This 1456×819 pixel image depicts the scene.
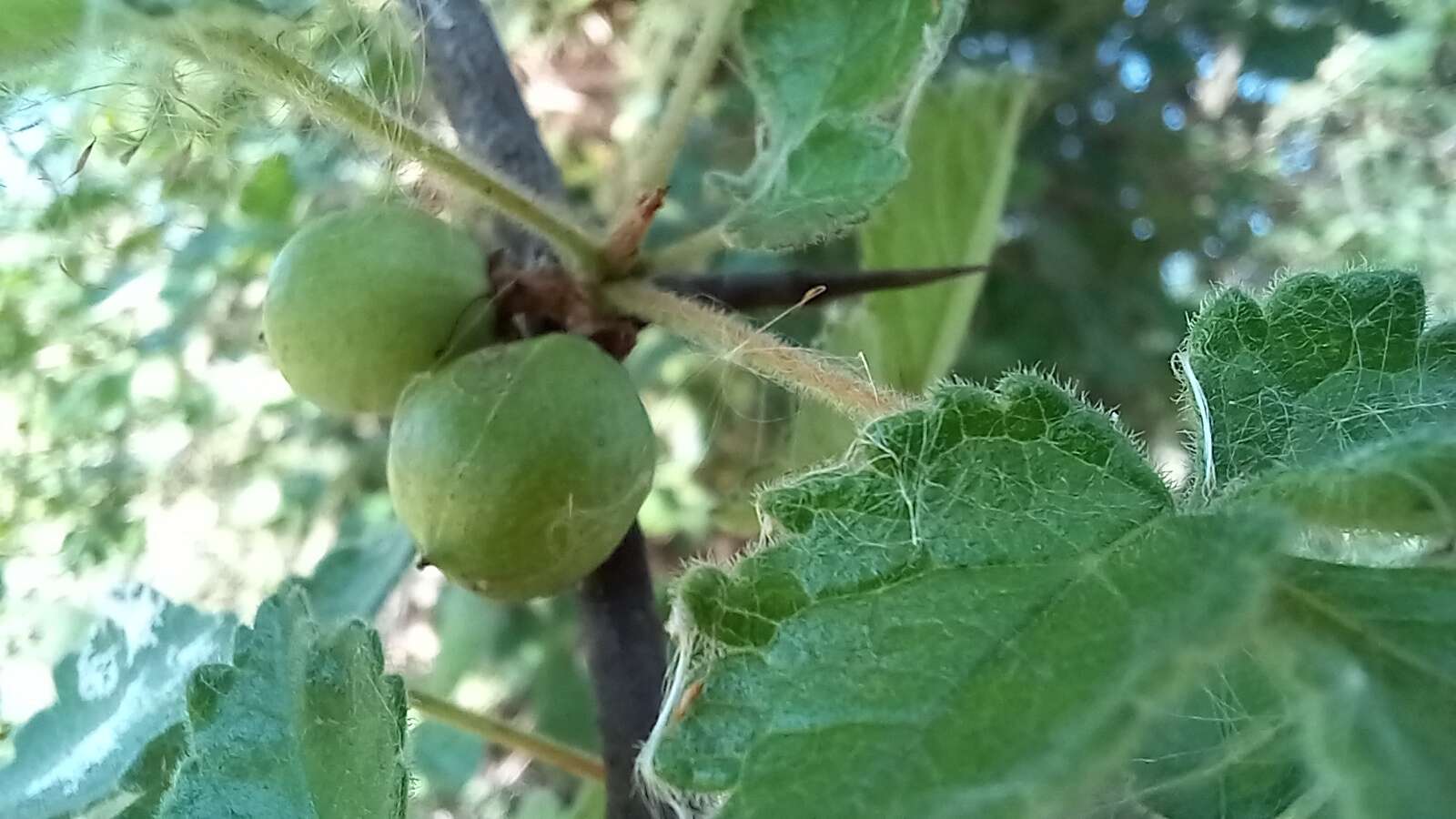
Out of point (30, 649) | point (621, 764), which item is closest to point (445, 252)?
point (621, 764)

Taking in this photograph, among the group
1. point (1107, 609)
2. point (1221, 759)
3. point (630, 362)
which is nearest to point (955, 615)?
point (1107, 609)

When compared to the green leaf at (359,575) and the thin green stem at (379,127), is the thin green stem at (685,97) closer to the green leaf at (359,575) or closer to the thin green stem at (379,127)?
the thin green stem at (379,127)

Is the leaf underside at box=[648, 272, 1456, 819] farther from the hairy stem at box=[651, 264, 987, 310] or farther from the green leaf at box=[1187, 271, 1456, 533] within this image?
the hairy stem at box=[651, 264, 987, 310]

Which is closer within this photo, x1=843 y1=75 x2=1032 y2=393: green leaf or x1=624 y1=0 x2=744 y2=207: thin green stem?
x1=624 y1=0 x2=744 y2=207: thin green stem

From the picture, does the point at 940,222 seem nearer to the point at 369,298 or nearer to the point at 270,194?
the point at 369,298

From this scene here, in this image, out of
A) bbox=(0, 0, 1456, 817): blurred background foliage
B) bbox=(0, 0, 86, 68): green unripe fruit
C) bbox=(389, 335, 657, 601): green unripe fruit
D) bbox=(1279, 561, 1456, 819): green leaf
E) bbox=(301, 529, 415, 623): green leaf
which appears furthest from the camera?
bbox=(0, 0, 1456, 817): blurred background foliage

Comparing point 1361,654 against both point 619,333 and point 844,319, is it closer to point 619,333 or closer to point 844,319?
point 619,333

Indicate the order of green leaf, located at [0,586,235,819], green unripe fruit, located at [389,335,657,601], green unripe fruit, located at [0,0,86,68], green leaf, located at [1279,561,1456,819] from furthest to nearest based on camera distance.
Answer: green leaf, located at [0,586,235,819] < green unripe fruit, located at [389,335,657,601] < green unripe fruit, located at [0,0,86,68] < green leaf, located at [1279,561,1456,819]

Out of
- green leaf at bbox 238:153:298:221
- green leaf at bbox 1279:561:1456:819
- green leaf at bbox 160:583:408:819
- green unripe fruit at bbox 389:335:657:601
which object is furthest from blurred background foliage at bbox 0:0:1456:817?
green leaf at bbox 1279:561:1456:819
